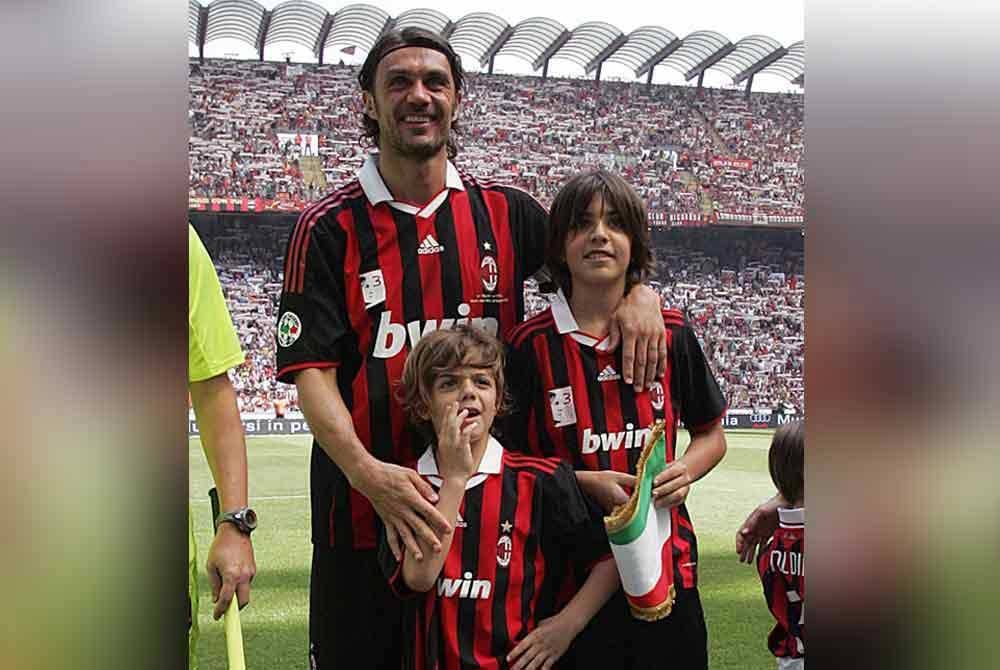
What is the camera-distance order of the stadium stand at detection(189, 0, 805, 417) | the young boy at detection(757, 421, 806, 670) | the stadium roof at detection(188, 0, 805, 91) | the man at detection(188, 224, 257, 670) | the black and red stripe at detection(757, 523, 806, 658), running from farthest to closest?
the stadium stand at detection(189, 0, 805, 417) < the stadium roof at detection(188, 0, 805, 91) < the black and red stripe at detection(757, 523, 806, 658) < the young boy at detection(757, 421, 806, 670) < the man at detection(188, 224, 257, 670)

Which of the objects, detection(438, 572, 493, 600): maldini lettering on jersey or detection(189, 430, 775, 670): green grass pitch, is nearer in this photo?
detection(438, 572, 493, 600): maldini lettering on jersey

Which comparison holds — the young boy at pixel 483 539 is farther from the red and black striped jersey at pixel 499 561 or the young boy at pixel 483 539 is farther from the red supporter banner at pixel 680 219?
the red supporter banner at pixel 680 219

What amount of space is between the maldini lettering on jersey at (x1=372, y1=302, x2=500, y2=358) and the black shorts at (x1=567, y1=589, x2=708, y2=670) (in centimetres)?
55

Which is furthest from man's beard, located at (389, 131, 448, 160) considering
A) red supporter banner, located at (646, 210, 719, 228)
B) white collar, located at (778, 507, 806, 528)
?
red supporter banner, located at (646, 210, 719, 228)

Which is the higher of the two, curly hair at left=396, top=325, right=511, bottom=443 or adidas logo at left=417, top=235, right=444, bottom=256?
adidas logo at left=417, top=235, right=444, bottom=256

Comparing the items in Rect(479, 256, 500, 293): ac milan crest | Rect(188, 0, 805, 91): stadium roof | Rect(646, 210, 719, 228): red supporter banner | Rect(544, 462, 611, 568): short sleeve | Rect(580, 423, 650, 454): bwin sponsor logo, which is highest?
Rect(188, 0, 805, 91): stadium roof

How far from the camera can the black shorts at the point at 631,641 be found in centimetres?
180

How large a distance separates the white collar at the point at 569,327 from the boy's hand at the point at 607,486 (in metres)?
0.22

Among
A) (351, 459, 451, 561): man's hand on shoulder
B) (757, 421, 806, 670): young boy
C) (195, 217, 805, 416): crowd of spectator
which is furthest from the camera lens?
(195, 217, 805, 416): crowd of spectator

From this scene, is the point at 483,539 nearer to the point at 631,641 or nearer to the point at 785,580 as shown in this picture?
the point at 631,641

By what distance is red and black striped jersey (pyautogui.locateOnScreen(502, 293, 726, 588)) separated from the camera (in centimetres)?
175

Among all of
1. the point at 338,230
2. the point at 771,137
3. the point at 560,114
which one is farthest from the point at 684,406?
the point at 771,137

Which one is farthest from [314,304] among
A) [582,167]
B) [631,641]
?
[582,167]

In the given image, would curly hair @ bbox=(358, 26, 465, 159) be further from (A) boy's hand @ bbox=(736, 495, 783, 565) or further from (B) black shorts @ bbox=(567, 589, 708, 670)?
(A) boy's hand @ bbox=(736, 495, 783, 565)
